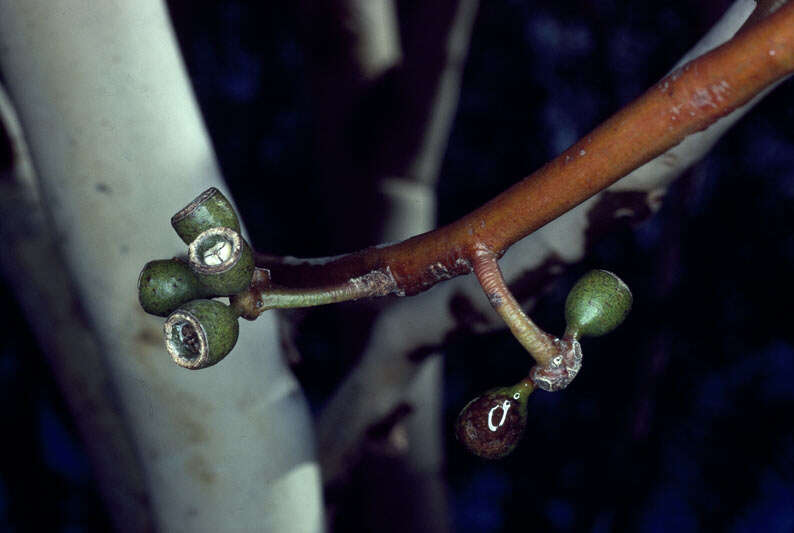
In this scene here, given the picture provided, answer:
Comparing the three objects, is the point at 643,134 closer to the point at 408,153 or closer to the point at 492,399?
the point at 492,399

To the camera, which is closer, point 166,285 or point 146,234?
point 166,285

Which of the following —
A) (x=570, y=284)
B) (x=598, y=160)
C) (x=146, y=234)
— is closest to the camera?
(x=598, y=160)

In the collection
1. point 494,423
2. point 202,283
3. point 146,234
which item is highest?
point 146,234

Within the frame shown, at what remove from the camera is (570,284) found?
1747mm

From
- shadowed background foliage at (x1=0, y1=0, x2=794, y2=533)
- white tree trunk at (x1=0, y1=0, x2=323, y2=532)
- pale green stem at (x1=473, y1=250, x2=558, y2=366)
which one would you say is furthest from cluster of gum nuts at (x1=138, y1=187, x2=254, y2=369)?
shadowed background foliage at (x1=0, y1=0, x2=794, y2=533)

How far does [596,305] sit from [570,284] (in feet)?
A: 4.55

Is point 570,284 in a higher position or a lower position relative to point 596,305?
higher

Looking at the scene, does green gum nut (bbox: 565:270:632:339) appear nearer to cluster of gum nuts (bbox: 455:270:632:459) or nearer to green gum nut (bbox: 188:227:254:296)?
cluster of gum nuts (bbox: 455:270:632:459)

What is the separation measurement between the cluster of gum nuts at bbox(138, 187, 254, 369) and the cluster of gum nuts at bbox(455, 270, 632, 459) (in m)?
0.14

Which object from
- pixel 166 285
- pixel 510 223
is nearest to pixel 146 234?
pixel 166 285

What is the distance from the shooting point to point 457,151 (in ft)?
6.61

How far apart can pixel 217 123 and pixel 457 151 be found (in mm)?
712

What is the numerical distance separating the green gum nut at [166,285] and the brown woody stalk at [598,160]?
0.04 m

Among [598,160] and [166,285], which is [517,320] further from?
[166,285]
